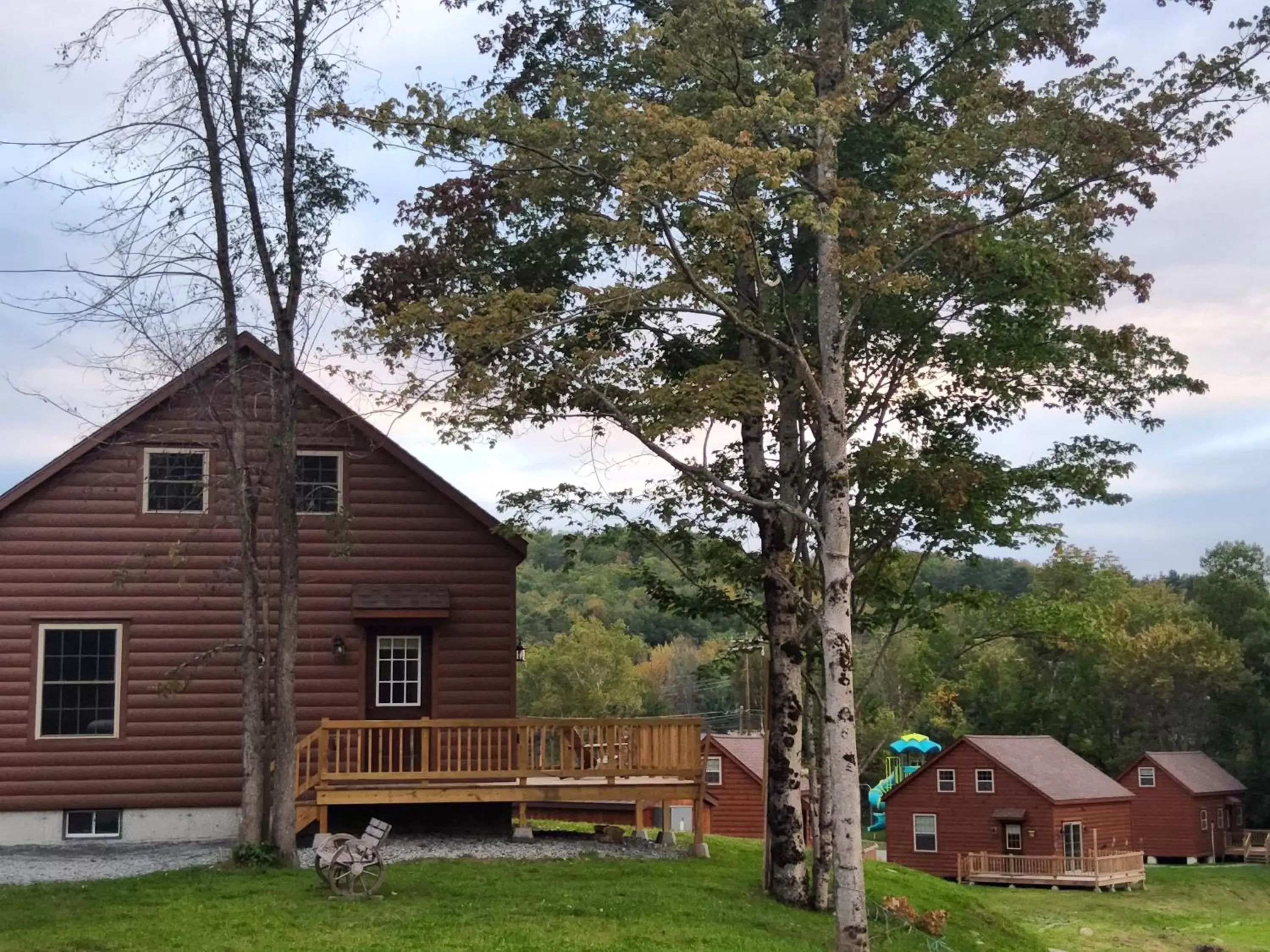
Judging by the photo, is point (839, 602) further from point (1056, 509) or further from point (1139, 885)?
point (1139, 885)

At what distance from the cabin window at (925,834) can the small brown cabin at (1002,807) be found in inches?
1.1

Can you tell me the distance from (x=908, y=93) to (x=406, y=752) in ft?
35.4

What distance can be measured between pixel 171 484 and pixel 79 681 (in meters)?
2.90

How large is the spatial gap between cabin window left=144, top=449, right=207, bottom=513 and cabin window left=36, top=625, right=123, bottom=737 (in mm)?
1757

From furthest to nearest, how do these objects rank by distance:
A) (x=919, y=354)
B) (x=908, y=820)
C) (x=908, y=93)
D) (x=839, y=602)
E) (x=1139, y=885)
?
1. (x=908, y=820)
2. (x=1139, y=885)
3. (x=908, y=93)
4. (x=919, y=354)
5. (x=839, y=602)

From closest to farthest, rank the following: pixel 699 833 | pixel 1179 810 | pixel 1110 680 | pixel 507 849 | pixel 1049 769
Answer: pixel 507 849
pixel 699 833
pixel 1049 769
pixel 1179 810
pixel 1110 680

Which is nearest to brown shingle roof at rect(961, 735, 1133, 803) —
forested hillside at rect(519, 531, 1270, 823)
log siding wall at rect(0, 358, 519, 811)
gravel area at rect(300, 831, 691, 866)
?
forested hillside at rect(519, 531, 1270, 823)

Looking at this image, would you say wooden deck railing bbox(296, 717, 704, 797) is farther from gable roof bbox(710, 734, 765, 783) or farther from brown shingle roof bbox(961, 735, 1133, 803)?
brown shingle roof bbox(961, 735, 1133, 803)

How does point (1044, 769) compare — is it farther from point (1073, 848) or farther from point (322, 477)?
point (322, 477)

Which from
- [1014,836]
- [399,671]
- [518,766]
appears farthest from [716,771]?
[518,766]

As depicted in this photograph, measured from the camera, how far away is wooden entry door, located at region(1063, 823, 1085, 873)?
135 ft

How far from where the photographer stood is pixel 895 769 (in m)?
56.7

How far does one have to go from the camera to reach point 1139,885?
41.4m

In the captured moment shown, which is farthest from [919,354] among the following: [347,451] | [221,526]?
[221,526]
